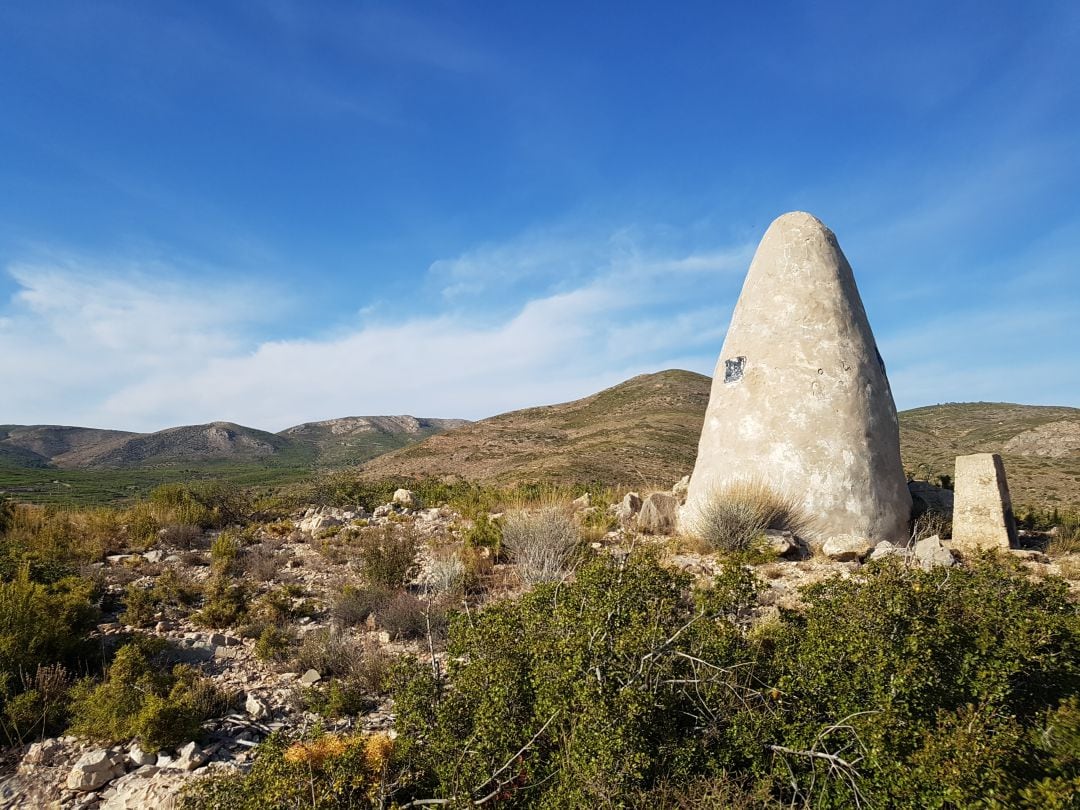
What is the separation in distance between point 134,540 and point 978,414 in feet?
208

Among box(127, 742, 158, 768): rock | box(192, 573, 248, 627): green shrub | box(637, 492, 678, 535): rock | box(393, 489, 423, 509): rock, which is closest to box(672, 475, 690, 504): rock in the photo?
box(637, 492, 678, 535): rock

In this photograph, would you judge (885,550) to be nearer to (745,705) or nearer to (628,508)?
(628,508)

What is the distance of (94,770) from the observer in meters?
3.56

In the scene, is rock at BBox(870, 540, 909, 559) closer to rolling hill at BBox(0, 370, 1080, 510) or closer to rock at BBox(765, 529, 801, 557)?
rock at BBox(765, 529, 801, 557)

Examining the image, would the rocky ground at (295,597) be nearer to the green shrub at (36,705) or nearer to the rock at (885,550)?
the rock at (885,550)

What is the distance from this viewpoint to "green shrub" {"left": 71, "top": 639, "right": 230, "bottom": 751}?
151 inches

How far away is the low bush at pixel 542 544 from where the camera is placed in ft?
22.3

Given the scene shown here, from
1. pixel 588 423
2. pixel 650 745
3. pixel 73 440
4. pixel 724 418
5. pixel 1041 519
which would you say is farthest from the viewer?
pixel 73 440

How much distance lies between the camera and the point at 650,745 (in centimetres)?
296

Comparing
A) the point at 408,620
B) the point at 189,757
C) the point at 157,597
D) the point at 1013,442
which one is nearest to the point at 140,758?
the point at 189,757

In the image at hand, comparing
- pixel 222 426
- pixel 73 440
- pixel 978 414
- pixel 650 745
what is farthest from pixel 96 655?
pixel 73 440

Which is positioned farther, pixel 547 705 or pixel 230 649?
pixel 230 649

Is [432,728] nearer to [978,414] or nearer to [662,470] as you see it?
[662,470]

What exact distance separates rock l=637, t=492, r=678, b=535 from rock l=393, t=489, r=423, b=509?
200 inches
